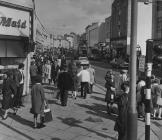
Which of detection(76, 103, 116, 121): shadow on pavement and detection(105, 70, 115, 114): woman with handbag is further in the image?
detection(105, 70, 115, 114): woman with handbag

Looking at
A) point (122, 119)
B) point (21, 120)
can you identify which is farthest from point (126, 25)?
point (122, 119)

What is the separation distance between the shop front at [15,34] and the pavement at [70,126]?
2.51m

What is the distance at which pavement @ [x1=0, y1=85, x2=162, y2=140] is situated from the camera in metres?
9.95

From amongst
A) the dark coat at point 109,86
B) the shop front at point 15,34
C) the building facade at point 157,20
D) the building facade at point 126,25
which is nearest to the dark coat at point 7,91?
the shop front at point 15,34

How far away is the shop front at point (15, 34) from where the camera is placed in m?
14.9

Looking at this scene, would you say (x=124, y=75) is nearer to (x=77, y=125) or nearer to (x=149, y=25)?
(x=77, y=125)

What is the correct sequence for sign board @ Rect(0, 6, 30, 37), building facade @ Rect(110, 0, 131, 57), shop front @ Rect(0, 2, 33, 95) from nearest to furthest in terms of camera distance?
sign board @ Rect(0, 6, 30, 37) < shop front @ Rect(0, 2, 33, 95) < building facade @ Rect(110, 0, 131, 57)

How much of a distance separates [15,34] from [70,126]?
6320mm

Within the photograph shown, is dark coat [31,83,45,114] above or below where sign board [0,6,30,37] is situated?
below

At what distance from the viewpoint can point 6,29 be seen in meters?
15.0

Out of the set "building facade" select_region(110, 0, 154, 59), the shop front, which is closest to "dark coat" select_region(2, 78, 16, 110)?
the shop front

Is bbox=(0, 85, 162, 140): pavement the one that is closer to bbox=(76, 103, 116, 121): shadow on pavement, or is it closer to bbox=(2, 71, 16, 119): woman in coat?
bbox=(76, 103, 116, 121): shadow on pavement

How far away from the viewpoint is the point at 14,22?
15.3 meters

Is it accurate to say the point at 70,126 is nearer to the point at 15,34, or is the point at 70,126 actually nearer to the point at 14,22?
the point at 15,34
